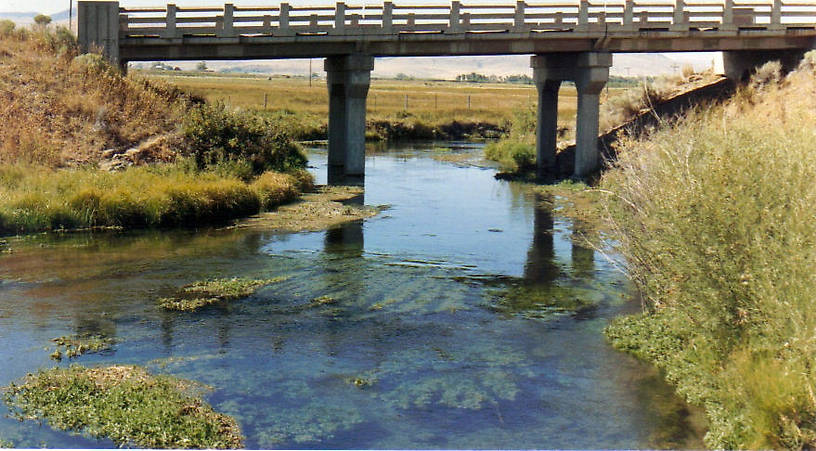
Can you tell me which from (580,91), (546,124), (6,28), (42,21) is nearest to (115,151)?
(6,28)

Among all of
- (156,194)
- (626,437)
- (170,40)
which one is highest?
(170,40)

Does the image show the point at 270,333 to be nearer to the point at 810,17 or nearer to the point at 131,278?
the point at 131,278

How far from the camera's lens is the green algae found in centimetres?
1508

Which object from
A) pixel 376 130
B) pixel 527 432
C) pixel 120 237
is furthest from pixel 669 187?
pixel 376 130

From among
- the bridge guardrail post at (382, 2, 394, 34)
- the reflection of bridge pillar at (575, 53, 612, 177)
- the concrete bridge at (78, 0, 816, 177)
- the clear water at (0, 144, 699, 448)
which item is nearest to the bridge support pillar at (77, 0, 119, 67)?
the concrete bridge at (78, 0, 816, 177)

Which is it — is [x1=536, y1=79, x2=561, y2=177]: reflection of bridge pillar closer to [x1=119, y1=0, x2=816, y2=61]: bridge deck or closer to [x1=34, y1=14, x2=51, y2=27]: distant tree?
[x1=119, y1=0, x2=816, y2=61]: bridge deck

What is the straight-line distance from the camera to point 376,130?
6825 centimetres

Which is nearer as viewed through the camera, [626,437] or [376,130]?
[626,437]

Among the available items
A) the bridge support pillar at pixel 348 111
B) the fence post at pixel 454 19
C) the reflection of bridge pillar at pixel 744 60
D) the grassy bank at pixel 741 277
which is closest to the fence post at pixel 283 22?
the bridge support pillar at pixel 348 111

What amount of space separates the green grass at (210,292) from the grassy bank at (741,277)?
8.29 meters

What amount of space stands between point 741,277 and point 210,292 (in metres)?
11.3

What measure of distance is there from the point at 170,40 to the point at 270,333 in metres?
22.9

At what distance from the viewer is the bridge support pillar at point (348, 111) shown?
38781 millimetres

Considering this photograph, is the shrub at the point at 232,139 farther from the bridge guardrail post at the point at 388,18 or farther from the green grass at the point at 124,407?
the green grass at the point at 124,407
